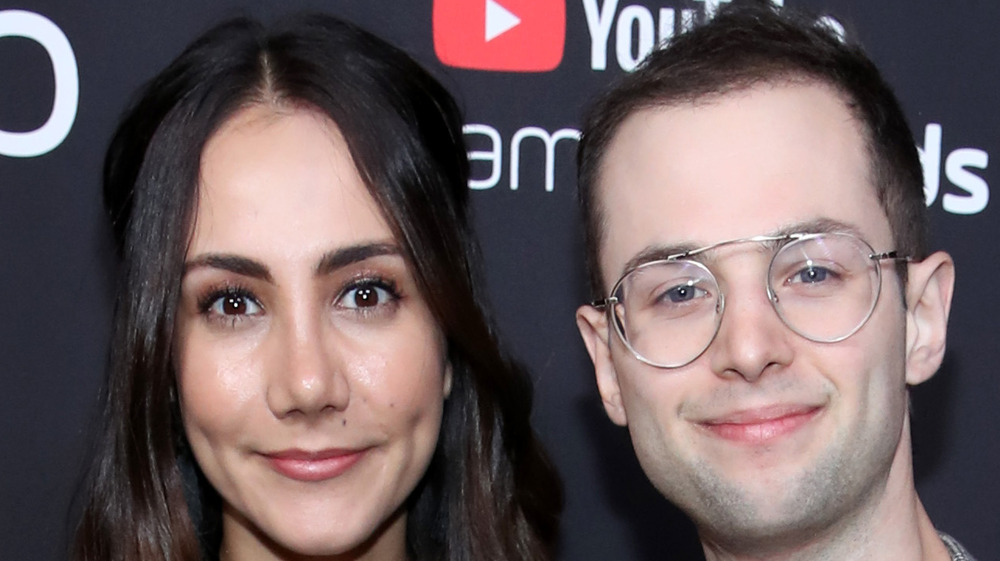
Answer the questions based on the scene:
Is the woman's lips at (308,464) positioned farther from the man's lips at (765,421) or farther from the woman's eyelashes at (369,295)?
the man's lips at (765,421)

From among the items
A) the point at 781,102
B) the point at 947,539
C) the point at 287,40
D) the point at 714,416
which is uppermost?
the point at 287,40

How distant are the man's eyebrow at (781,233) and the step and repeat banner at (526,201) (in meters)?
0.73

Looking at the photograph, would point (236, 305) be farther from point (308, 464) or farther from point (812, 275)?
point (812, 275)

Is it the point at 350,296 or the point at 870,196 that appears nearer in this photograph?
the point at 870,196

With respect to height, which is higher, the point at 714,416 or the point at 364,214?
the point at 364,214

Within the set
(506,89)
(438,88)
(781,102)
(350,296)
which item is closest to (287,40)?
(438,88)

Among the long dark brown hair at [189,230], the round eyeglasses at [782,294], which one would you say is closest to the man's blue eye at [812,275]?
the round eyeglasses at [782,294]

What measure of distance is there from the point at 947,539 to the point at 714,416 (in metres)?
0.43

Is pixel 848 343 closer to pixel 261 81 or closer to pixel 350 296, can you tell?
pixel 350 296

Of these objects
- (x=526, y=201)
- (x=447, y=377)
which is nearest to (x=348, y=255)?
(x=447, y=377)

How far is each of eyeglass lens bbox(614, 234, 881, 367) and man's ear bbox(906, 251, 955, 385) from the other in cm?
11

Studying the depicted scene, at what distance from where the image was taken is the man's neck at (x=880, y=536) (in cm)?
161

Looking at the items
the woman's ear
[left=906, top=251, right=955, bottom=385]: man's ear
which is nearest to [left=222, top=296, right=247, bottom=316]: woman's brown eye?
the woman's ear

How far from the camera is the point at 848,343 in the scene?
1.54 m
